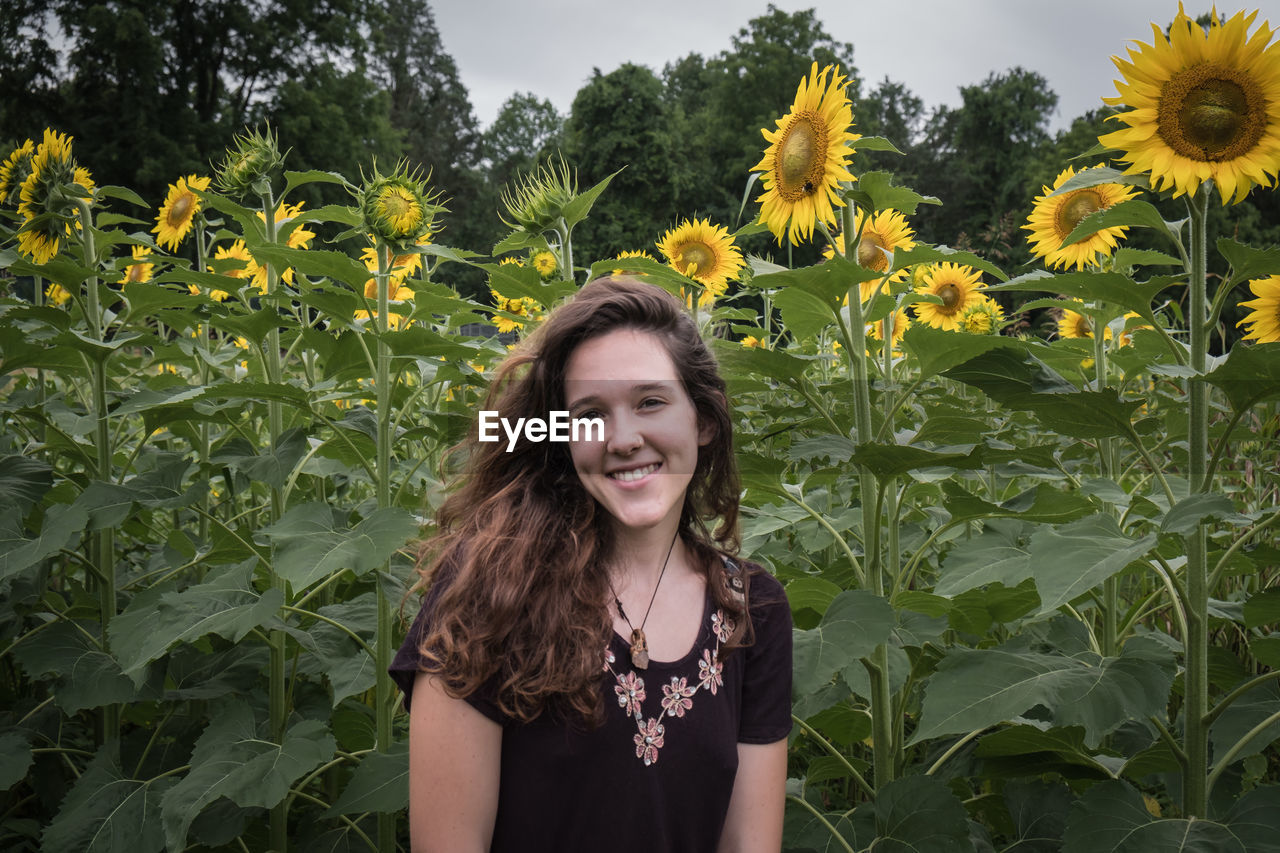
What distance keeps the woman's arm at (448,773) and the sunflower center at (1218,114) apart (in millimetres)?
1408

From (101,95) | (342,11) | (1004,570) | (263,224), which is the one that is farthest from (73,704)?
(342,11)

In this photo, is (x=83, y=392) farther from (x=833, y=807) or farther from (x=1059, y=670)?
(x=1059, y=670)

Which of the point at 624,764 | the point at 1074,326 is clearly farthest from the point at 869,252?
the point at 624,764

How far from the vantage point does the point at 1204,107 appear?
1569 mm

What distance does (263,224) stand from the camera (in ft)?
8.04

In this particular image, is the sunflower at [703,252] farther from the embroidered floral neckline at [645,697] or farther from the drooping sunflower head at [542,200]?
the embroidered floral neckline at [645,697]

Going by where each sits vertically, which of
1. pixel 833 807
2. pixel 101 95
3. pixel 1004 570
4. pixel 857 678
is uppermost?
pixel 101 95

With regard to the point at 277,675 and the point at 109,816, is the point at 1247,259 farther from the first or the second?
the point at 109,816

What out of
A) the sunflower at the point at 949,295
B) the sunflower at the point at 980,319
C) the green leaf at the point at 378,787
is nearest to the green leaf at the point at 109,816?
the green leaf at the point at 378,787

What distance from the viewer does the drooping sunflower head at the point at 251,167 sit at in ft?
8.03

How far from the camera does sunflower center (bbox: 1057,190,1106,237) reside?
2.61 meters

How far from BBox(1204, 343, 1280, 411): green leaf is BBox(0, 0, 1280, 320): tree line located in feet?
30.4

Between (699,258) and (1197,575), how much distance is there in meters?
2.35

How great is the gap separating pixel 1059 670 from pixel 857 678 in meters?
0.38
